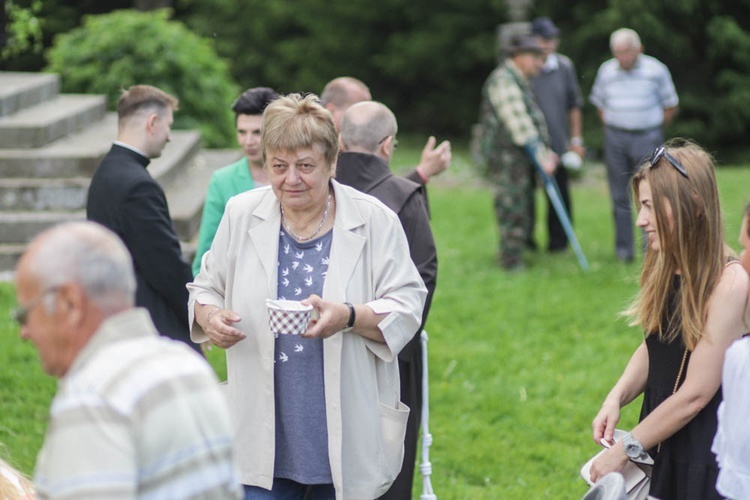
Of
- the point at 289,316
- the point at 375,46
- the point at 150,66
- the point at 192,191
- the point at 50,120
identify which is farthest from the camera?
the point at 375,46

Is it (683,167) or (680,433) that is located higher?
(683,167)

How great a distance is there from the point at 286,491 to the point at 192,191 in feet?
23.1

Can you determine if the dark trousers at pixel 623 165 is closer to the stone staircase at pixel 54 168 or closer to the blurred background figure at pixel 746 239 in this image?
the stone staircase at pixel 54 168

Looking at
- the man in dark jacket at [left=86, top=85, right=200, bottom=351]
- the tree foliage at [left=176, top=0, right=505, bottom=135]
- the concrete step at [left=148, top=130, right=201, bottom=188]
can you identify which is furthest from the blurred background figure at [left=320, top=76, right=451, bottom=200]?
the tree foliage at [left=176, top=0, right=505, bottom=135]

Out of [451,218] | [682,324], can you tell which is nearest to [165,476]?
[682,324]

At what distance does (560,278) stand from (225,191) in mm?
5390

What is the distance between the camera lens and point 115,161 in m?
5.14

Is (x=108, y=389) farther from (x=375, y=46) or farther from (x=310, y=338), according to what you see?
(x=375, y=46)

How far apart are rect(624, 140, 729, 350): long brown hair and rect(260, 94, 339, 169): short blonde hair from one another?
1.08m

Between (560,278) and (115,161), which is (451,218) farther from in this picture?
(115,161)

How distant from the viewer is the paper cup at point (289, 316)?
3381mm

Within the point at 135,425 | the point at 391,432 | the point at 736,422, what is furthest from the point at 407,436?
the point at 135,425

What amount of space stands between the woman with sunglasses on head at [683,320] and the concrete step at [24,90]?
8.67 meters

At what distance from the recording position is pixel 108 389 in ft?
7.14
